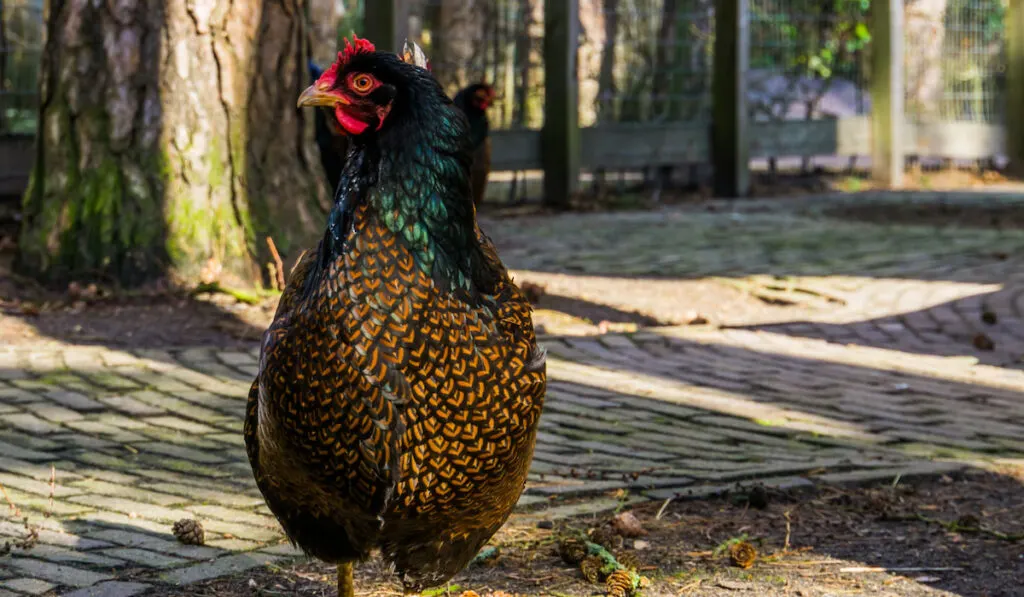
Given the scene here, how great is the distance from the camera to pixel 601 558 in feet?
12.6

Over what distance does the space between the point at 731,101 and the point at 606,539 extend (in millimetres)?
11192

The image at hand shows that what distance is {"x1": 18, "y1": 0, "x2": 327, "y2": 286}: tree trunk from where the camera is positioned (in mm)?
7367

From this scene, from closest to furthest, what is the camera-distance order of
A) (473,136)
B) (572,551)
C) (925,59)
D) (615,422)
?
(572,551), (615,422), (473,136), (925,59)

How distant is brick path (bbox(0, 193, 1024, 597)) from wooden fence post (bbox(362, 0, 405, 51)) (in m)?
4.35

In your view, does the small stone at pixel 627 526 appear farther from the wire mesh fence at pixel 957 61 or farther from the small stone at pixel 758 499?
the wire mesh fence at pixel 957 61

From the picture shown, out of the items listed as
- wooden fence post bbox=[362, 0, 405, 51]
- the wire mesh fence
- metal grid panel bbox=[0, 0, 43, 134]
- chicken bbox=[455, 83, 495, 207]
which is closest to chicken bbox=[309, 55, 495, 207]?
chicken bbox=[455, 83, 495, 207]

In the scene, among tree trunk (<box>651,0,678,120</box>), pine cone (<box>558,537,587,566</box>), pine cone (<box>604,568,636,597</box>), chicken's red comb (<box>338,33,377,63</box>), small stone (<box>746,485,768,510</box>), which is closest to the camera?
chicken's red comb (<box>338,33,377,63</box>)

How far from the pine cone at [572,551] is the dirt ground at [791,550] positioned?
28 mm

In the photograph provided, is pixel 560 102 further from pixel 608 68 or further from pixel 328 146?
pixel 328 146

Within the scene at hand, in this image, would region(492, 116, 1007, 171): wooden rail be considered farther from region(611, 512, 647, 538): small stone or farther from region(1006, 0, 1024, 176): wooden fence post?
region(611, 512, 647, 538): small stone

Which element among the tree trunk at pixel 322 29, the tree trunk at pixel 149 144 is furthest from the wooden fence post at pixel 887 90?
the tree trunk at pixel 149 144

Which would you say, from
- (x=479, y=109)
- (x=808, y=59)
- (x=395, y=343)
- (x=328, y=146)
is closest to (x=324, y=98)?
(x=395, y=343)

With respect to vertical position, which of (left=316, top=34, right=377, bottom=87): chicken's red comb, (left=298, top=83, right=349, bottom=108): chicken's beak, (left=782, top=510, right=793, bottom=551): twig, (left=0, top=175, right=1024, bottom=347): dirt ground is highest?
(left=316, top=34, right=377, bottom=87): chicken's red comb

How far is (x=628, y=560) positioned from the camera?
3891mm
